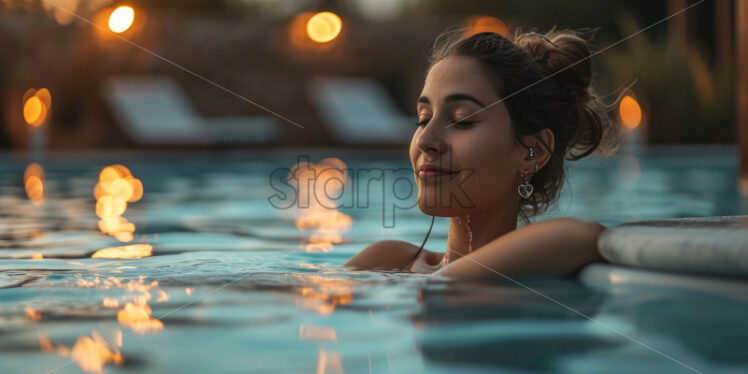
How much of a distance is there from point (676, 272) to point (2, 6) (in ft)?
61.7

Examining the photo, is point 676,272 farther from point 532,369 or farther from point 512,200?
point 532,369

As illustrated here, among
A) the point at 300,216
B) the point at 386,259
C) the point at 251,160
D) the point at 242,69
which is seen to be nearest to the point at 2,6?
the point at 242,69

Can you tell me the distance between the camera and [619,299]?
2184 mm

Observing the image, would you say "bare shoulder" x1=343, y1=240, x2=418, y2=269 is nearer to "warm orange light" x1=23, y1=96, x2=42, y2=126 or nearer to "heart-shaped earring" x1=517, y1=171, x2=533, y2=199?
"heart-shaped earring" x1=517, y1=171, x2=533, y2=199

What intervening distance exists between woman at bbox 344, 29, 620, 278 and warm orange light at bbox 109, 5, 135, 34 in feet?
45.9

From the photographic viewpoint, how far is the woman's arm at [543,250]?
2355 millimetres

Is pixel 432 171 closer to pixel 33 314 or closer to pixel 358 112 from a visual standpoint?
pixel 33 314

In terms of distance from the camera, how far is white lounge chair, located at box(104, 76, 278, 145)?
14.6 meters

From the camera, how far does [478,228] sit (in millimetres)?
2732

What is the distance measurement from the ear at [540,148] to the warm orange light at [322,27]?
1492 cm

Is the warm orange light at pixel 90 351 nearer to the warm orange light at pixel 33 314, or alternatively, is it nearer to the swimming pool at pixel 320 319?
the swimming pool at pixel 320 319

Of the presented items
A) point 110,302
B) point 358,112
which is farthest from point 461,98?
point 358,112

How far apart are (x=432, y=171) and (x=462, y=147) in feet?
0.38

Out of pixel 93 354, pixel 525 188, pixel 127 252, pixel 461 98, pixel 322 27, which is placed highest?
pixel 322 27
